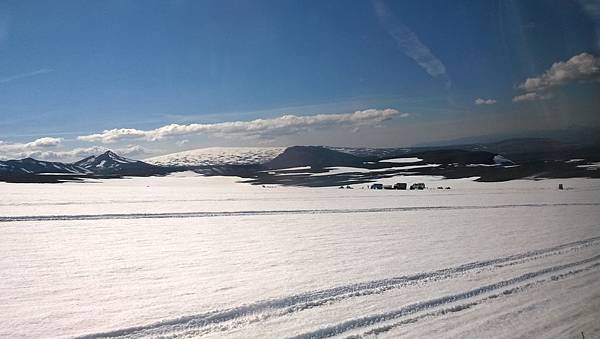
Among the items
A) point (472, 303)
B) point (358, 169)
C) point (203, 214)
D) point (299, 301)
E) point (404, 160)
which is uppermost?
point (404, 160)

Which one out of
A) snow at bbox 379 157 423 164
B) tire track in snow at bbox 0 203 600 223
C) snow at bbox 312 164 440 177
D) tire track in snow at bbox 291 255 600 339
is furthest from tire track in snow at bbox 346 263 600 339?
snow at bbox 379 157 423 164

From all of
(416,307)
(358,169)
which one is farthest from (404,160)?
(416,307)

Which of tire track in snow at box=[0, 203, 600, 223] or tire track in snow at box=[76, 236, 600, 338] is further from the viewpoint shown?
tire track in snow at box=[0, 203, 600, 223]

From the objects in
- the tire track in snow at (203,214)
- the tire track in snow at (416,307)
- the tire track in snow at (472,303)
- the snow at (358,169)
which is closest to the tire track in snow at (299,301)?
the tire track in snow at (416,307)

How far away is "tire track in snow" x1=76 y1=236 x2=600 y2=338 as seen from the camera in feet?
17.4

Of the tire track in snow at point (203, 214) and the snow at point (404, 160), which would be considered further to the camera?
the snow at point (404, 160)

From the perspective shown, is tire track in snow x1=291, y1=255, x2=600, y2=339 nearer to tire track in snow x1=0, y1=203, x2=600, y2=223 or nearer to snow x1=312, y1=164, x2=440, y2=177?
tire track in snow x1=0, y1=203, x2=600, y2=223

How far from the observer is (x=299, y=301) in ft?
21.0

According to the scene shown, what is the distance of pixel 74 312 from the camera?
5902 millimetres

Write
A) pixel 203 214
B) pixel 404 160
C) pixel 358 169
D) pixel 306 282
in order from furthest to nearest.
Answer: pixel 404 160 < pixel 358 169 < pixel 203 214 < pixel 306 282

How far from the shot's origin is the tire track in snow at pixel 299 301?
529 centimetres

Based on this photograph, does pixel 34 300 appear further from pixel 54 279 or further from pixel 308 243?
pixel 308 243

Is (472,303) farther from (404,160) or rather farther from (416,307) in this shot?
(404,160)

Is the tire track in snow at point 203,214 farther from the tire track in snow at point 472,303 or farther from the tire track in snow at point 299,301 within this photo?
the tire track in snow at point 299,301
